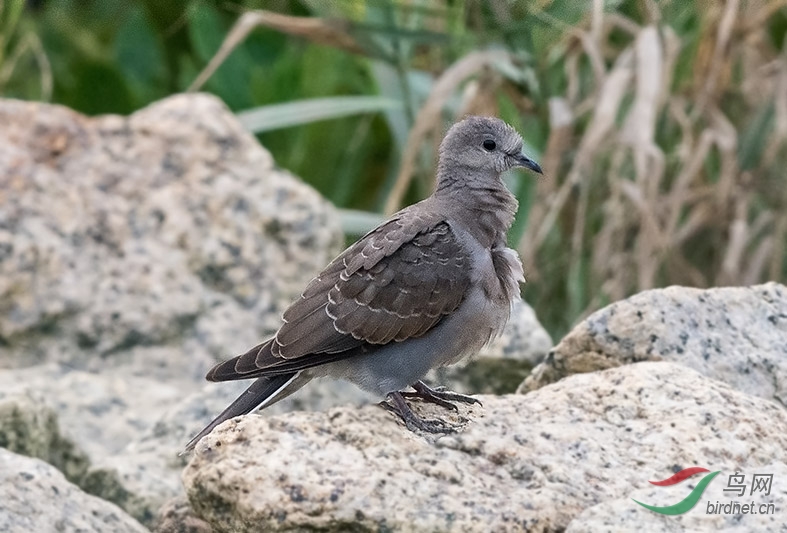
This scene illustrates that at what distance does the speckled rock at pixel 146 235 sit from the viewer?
534cm

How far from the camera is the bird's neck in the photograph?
4.30 metres

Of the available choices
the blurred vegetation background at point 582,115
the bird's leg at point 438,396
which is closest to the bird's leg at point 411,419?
the bird's leg at point 438,396

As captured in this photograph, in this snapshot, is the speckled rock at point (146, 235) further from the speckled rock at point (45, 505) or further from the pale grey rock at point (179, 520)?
the speckled rock at point (45, 505)

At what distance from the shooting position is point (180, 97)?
239 inches

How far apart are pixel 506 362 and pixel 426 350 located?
3.65 feet

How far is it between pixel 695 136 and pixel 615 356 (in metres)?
3.09

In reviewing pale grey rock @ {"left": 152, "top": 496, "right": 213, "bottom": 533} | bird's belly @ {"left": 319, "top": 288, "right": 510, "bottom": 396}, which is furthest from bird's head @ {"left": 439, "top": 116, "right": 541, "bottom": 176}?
pale grey rock @ {"left": 152, "top": 496, "right": 213, "bottom": 533}

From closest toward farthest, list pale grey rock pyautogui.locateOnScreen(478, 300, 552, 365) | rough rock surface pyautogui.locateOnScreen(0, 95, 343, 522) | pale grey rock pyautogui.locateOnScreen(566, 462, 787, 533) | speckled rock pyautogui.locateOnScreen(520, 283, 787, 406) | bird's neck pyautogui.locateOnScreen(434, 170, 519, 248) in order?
pale grey rock pyautogui.locateOnScreen(566, 462, 787, 533) < speckled rock pyautogui.locateOnScreen(520, 283, 787, 406) < bird's neck pyautogui.locateOnScreen(434, 170, 519, 248) < pale grey rock pyautogui.locateOnScreen(478, 300, 552, 365) < rough rock surface pyautogui.locateOnScreen(0, 95, 343, 522)

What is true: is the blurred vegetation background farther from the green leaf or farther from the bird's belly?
the bird's belly

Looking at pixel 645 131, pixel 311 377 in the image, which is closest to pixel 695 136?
pixel 645 131

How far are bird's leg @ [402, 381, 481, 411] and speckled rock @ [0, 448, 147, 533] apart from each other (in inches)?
38.7

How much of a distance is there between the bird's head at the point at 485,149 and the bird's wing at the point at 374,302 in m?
0.41

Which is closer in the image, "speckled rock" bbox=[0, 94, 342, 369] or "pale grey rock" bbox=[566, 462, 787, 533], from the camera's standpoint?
"pale grey rock" bbox=[566, 462, 787, 533]

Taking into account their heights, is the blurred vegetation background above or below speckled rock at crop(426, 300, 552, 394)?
above
